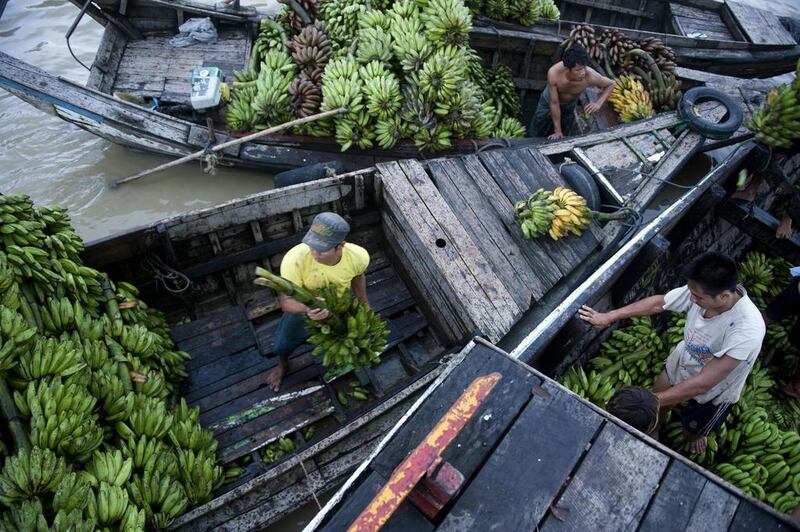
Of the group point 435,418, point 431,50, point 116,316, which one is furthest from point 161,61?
point 435,418

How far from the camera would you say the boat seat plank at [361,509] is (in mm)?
2033

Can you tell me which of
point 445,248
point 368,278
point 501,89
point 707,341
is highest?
point 707,341

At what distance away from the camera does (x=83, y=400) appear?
10.8 ft

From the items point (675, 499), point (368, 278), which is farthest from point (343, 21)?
point (675, 499)

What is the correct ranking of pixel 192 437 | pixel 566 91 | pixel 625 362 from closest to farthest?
pixel 192 437
pixel 625 362
pixel 566 91

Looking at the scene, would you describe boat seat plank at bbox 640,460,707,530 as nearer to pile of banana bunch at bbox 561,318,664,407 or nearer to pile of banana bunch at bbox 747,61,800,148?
pile of banana bunch at bbox 561,318,664,407

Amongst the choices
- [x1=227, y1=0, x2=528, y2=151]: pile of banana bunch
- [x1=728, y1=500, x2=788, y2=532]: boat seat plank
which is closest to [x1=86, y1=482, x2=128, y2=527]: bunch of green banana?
[x1=728, y1=500, x2=788, y2=532]: boat seat plank

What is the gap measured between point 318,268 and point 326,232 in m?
0.49

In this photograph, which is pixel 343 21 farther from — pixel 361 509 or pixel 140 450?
pixel 361 509

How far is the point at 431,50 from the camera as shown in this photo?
6.70 m

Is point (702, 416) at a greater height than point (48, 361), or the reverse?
point (48, 361)

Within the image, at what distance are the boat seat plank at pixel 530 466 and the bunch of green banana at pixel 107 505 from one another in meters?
2.35

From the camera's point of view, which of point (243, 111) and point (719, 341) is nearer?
point (719, 341)

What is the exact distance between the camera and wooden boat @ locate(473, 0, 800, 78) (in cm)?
843
